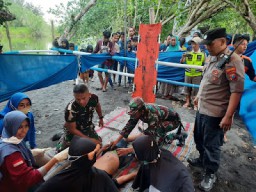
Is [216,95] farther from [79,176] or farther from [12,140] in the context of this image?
[12,140]

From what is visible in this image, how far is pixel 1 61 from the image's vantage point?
264 centimetres

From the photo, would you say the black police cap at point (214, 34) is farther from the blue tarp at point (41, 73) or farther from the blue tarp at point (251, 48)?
the blue tarp at point (251, 48)

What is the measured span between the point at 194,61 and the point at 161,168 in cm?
317

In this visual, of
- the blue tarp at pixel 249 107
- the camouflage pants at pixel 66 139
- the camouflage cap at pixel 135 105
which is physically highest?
the blue tarp at pixel 249 107

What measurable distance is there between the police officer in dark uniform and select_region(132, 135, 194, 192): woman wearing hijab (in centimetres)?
65

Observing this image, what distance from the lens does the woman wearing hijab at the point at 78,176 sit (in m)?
1.46

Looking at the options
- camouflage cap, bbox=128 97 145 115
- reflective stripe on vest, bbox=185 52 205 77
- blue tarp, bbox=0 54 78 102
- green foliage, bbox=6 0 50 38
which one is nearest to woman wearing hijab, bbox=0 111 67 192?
camouflage cap, bbox=128 97 145 115

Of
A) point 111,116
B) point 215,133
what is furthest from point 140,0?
point 215,133

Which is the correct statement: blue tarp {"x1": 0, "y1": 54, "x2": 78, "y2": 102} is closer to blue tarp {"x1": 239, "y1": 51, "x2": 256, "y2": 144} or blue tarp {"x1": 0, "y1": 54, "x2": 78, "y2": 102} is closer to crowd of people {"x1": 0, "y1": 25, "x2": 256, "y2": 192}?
crowd of people {"x1": 0, "y1": 25, "x2": 256, "y2": 192}

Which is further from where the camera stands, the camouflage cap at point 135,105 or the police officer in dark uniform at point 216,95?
the camouflage cap at point 135,105

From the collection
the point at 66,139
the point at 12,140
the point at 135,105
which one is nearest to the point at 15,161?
the point at 12,140

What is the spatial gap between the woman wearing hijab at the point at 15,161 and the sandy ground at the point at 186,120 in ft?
4.89

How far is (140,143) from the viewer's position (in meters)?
1.71

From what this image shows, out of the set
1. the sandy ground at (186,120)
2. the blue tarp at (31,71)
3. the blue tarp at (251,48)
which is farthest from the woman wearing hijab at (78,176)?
the blue tarp at (251,48)
